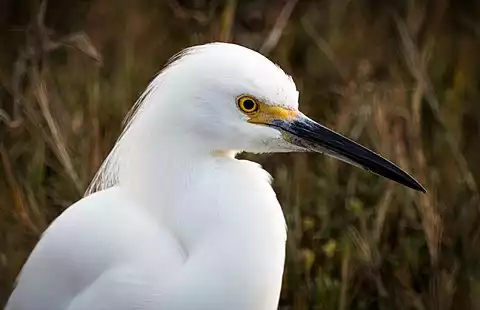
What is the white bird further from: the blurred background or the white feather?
the blurred background

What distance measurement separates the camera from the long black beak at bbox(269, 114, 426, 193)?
1968 millimetres

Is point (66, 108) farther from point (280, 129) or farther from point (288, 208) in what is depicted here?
point (280, 129)

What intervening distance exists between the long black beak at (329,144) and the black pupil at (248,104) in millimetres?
53

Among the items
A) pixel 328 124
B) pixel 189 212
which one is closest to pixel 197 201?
pixel 189 212

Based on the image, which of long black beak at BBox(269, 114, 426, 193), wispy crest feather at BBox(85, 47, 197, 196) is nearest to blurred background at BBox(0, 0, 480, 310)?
wispy crest feather at BBox(85, 47, 197, 196)

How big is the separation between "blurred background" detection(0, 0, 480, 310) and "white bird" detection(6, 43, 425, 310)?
77cm

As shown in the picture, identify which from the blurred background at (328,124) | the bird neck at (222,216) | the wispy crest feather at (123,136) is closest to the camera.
Result: the bird neck at (222,216)

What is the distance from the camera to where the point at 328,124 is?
3467mm

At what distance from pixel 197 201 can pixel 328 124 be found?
1570mm

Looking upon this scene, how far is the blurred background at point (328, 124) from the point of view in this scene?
2.84 m

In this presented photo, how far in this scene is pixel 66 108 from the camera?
354 cm

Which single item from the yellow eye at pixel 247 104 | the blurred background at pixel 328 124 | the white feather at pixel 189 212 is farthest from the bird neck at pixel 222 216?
the blurred background at pixel 328 124

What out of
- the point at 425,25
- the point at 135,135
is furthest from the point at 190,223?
the point at 425,25

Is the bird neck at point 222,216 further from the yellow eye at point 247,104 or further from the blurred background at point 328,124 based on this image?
the blurred background at point 328,124
